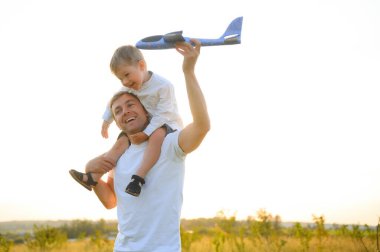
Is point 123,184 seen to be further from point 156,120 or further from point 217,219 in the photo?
point 217,219

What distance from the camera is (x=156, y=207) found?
239cm

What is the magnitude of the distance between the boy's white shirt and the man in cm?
17

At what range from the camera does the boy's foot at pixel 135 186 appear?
94.3 inches

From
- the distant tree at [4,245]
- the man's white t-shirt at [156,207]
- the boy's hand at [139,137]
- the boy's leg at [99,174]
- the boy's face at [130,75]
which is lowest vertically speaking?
the distant tree at [4,245]

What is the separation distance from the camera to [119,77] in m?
2.90

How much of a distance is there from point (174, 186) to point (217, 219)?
6.85 m

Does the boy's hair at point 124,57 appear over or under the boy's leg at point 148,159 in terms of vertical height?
over

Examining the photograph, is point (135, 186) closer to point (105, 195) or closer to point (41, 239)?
point (105, 195)

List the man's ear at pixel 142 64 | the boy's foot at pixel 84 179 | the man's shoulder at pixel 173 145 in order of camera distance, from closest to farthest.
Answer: the man's shoulder at pixel 173 145, the boy's foot at pixel 84 179, the man's ear at pixel 142 64

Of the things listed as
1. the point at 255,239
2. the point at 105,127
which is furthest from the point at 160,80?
the point at 255,239

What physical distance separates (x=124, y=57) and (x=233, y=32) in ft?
2.74

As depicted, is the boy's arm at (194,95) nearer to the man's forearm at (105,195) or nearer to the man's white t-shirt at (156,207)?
the man's white t-shirt at (156,207)

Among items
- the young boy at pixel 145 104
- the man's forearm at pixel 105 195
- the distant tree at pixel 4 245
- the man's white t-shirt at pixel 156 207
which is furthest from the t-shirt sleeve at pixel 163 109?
the distant tree at pixel 4 245

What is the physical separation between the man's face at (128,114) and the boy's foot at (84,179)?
38cm
